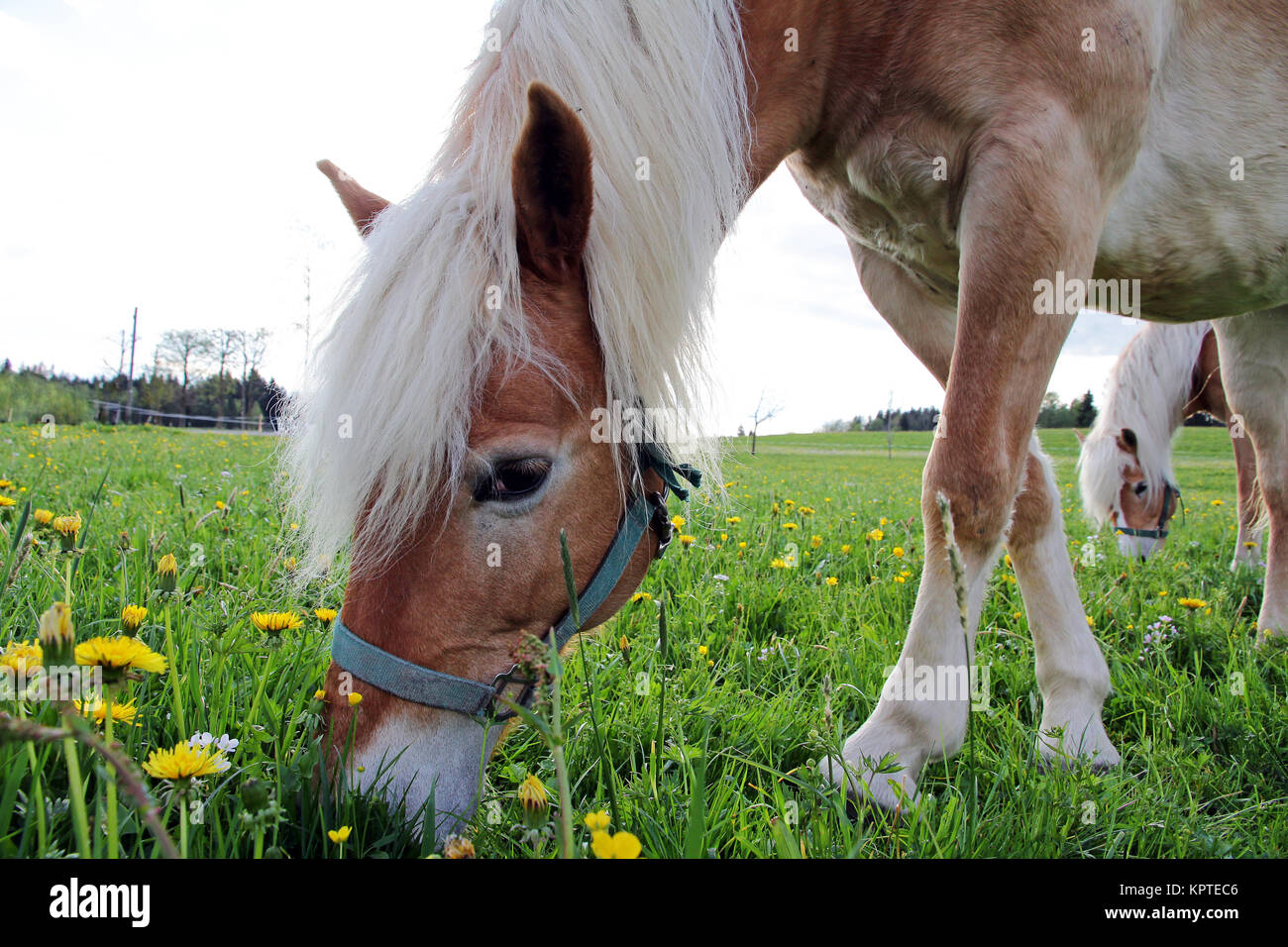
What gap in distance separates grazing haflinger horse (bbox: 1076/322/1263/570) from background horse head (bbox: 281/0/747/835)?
5.85 m

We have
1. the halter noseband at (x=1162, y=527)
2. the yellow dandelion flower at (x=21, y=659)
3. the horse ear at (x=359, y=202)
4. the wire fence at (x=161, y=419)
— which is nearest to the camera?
the yellow dandelion flower at (x=21, y=659)

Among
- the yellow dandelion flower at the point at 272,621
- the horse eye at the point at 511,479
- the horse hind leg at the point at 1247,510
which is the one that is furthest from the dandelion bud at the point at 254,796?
the horse hind leg at the point at 1247,510

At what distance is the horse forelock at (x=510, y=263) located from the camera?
1433mm

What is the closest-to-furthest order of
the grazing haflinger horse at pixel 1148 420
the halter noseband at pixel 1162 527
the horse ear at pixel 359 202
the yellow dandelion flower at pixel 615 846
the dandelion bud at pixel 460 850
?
1. the yellow dandelion flower at pixel 615 846
2. the dandelion bud at pixel 460 850
3. the horse ear at pixel 359 202
4. the halter noseband at pixel 1162 527
5. the grazing haflinger horse at pixel 1148 420

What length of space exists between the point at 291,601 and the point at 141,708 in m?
0.93

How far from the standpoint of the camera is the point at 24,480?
4.70 metres

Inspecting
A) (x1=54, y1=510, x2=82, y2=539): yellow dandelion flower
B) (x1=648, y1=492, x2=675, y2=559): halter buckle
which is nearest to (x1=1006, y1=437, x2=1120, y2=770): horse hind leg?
(x1=648, y1=492, x2=675, y2=559): halter buckle

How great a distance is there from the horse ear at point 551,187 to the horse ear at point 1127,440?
21.3 feet

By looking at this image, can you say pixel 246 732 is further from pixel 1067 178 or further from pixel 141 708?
pixel 1067 178

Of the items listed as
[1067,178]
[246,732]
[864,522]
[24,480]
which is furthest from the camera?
[864,522]

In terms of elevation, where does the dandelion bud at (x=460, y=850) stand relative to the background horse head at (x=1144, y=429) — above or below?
below

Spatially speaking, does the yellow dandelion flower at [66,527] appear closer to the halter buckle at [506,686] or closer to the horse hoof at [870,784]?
the halter buckle at [506,686]

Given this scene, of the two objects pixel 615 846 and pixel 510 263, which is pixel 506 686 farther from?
pixel 510 263
